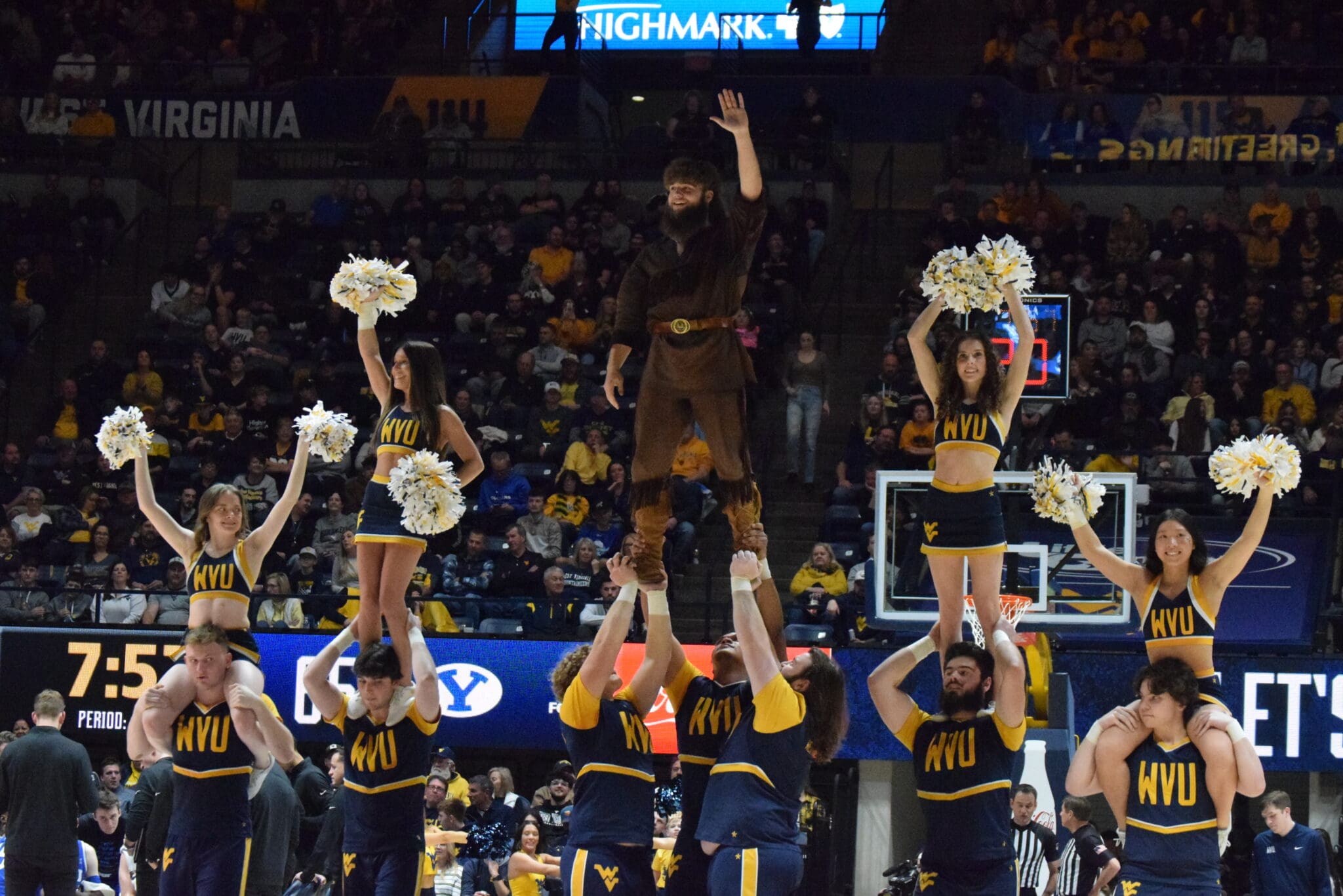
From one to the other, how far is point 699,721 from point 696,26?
16.5 m

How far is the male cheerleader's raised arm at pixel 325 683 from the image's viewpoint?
8.64m

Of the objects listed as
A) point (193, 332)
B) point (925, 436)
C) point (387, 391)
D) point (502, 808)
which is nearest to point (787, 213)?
point (925, 436)

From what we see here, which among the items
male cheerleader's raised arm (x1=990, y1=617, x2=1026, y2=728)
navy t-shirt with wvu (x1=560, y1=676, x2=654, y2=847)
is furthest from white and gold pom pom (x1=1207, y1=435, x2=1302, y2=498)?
navy t-shirt with wvu (x1=560, y1=676, x2=654, y2=847)

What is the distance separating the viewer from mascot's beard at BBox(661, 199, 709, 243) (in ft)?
26.0

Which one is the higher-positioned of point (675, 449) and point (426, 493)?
point (675, 449)

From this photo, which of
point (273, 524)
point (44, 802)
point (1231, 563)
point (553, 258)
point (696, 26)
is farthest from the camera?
point (696, 26)

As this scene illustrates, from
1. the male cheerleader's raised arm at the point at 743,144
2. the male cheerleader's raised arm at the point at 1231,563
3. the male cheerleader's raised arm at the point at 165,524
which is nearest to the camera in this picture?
the male cheerleader's raised arm at the point at 743,144

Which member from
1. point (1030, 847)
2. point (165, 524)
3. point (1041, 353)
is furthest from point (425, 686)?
point (1041, 353)

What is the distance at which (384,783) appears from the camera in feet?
28.0

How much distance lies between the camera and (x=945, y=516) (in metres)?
8.70

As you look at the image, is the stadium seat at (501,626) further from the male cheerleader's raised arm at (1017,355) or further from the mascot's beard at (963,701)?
the mascot's beard at (963,701)

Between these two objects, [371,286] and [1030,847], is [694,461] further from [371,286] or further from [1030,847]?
[371,286]

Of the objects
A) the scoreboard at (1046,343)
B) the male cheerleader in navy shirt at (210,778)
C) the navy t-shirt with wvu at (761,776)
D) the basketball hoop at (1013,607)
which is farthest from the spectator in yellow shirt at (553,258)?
the navy t-shirt with wvu at (761,776)

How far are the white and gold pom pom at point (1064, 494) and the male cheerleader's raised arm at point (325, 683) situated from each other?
3463 mm
